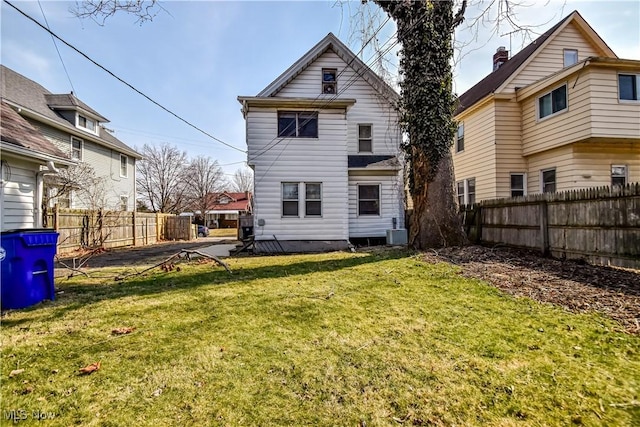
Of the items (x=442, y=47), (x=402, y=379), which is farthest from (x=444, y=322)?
(x=442, y=47)

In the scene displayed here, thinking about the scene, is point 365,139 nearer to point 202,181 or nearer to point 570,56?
point 570,56

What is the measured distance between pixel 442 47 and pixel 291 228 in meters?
7.42

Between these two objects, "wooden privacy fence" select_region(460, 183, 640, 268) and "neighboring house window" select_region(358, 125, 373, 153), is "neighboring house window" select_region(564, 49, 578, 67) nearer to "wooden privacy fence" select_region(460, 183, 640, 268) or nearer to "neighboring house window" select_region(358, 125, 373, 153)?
"neighboring house window" select_region(358, 125, 373, 153)

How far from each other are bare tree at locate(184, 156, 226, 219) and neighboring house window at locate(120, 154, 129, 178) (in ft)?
55.6

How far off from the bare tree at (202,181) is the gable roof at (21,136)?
3146cm

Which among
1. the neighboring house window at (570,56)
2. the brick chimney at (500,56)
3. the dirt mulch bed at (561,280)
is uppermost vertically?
the brick chimney at (500,56)

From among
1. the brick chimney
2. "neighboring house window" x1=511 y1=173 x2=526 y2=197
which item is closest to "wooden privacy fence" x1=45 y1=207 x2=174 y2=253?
"neighboring house window" x1=511 y1=173 x2=526 y2=197

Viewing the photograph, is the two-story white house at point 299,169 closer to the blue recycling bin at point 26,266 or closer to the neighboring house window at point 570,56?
the blue recycling bin at point 26,266

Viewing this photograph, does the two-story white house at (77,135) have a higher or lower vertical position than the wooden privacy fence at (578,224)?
higher

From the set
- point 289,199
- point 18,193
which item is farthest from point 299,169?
point 18,193

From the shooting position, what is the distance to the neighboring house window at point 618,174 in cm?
1112

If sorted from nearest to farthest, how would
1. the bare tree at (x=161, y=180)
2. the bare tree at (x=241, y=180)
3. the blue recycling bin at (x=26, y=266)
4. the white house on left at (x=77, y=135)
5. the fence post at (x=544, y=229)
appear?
the blue recycling bin at (x=26, y=266), the fence post at (x=544, y=229), the white house on left at (x=77, y=135), the bare tree at (x=161, y=180), the bare tree at (x=241, y=180)

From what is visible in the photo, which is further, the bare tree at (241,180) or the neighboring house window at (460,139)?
the bare tree at (241,180)


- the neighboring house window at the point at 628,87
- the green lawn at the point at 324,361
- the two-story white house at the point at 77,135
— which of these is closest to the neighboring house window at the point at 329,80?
the neighboring house window at the point at 628,87
